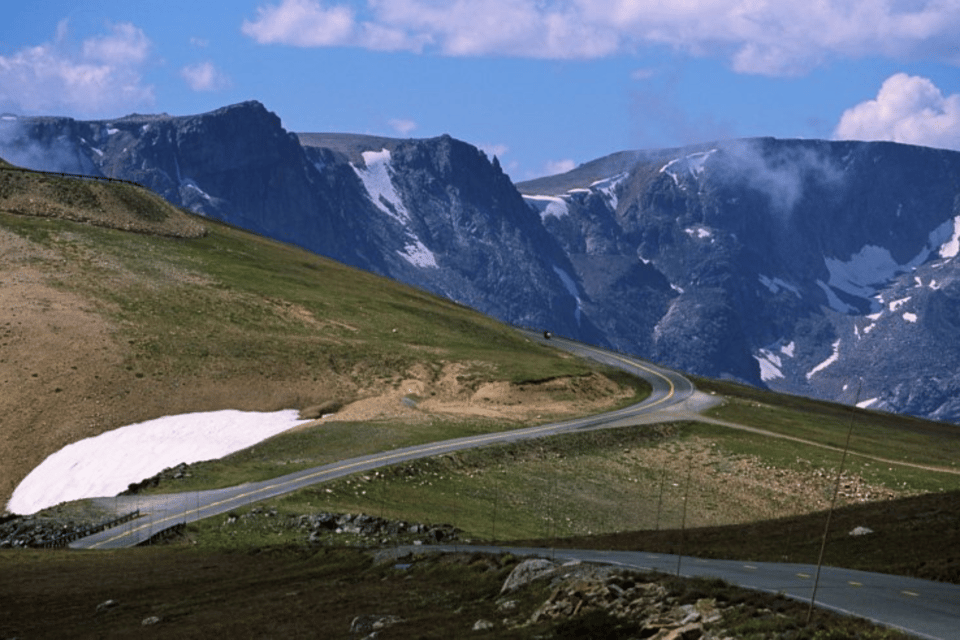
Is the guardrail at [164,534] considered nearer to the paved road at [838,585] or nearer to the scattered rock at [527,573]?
the paved road at [838,585]

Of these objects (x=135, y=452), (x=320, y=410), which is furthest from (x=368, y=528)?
(x=320, y=410)

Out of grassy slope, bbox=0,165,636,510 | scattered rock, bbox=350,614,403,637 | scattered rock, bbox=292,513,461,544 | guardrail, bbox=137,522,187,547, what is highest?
grassy slope, bbox=0,165,636,510

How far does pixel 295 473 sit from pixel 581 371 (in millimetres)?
50365

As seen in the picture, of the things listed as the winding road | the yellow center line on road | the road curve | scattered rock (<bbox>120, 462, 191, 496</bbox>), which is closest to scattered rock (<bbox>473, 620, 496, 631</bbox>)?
the winding road

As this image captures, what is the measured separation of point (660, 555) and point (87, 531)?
30938 millimetres

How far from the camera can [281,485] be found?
270 feet

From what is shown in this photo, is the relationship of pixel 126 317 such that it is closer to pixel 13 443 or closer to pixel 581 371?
pixel 13 443

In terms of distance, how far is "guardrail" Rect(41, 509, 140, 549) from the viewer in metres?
70.6

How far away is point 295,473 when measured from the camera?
8675cm

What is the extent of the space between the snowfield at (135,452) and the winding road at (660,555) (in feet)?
36.6

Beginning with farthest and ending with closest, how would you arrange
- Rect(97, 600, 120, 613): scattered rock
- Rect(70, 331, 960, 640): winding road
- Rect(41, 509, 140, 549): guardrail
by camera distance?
Rect(41, 509, 140, 549): guardrail → Rect(97, 600, 120, 613): scattered rock → Rect(70, 331, 960, 640): winding road

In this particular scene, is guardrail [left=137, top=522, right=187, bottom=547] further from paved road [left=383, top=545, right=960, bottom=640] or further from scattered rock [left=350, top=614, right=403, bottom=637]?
scattered rock [left=350, top=614, right=403, bottom=637]

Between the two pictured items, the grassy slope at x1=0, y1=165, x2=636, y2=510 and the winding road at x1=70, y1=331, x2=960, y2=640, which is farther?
the grassy slope at x1=0, y1=165, x2=636, y2=510

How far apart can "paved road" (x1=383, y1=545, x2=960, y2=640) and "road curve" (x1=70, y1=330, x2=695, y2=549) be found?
20508 millimetres
